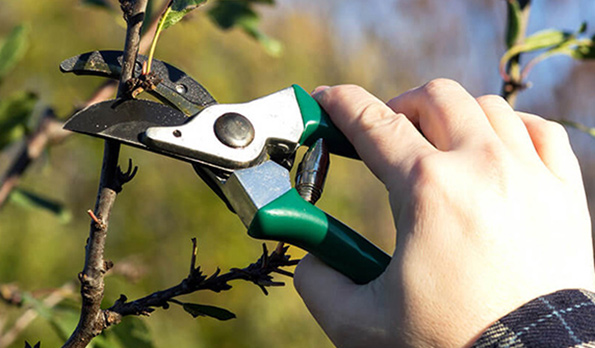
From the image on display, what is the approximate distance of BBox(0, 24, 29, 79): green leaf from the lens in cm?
160

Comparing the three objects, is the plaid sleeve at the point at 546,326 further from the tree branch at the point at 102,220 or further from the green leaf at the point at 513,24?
the green leaf at the point at 513,24

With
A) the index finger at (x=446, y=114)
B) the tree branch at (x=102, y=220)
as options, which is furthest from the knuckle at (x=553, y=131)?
the tree branch at (x=102, y=220)

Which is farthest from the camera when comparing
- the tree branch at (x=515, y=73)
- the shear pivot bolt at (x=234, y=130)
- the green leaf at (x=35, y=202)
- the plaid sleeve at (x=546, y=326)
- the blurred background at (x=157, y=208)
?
the blurred background at (x=157, y=208)

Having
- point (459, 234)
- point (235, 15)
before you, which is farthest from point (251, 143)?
point (235, 15)

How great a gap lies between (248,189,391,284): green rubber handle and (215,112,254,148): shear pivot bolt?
0.14 metres

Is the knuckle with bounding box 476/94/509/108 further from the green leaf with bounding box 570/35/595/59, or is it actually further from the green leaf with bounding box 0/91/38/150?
the green leaf with bounding box 0/91/38/150

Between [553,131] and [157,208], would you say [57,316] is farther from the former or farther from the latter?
[157,208]

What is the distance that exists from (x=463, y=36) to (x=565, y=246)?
1002cm

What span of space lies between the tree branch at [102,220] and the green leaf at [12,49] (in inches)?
34.3

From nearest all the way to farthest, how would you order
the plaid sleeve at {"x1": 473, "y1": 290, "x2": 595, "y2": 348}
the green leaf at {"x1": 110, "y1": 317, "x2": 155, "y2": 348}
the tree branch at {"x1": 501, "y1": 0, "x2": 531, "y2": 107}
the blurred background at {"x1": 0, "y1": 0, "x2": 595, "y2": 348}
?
the plaid sleeve at {"x1": 473, "y1": 290, "x2": 595, "y2": 348}, the green leaf at {"x1": 110, "y1": 317, "x2": 155, "y2": 348}, the tree branch at {"x1": 501, "y1": 0, "x2": 531, "y2": 107}, the blurred background at {"x1": 0, "y1": 0, "x2": 595, "y2": 348}

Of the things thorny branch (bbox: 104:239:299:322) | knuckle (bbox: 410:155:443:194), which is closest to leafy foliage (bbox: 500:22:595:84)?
knuckle (bbox: 410:155:443:194)

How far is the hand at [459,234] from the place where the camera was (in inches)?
33.8

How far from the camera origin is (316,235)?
3.28ft

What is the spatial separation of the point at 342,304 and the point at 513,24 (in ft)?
3.40
